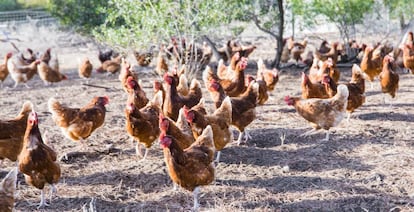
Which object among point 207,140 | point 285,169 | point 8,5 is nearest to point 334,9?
point 285,169

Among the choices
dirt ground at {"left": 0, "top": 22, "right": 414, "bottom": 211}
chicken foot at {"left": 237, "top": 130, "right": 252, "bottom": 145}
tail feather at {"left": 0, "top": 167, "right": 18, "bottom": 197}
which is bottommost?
dirt ground at {"left": 0, "top": 22, "right": 414, "bottom": 211}

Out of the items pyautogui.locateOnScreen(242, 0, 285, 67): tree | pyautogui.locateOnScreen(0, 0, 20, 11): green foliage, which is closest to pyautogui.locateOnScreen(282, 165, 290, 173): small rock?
pyautogui.locateOnScreen(242, 0, 285, 67): tree

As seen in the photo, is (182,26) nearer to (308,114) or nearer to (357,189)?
(308,114)

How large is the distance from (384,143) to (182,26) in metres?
4.86

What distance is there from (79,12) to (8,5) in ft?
55.7

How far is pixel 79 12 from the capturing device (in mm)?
15180

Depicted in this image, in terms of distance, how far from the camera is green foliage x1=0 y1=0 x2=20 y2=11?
2885 centimetres

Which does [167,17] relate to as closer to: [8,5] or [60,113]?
[60,113]

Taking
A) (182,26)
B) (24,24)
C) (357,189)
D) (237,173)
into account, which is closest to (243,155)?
(237,173)

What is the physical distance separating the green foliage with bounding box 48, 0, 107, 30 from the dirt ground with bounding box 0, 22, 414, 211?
7610mm

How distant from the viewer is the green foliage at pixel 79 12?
1512 centimetres

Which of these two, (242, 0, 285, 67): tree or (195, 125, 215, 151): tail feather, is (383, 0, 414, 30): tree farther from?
(195, 125, 215, 151): tail feather

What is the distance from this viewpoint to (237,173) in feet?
17.4

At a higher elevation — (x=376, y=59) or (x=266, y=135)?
(x=376, y=59)
